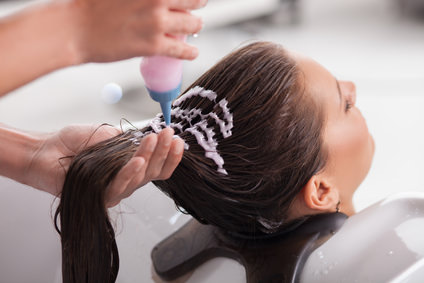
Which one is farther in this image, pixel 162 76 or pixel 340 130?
pixel 340 130

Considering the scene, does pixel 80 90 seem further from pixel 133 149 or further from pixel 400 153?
pixel 133 149

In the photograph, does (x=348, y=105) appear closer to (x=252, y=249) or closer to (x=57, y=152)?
(x=252, y=249)

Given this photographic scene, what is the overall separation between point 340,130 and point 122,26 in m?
0.51

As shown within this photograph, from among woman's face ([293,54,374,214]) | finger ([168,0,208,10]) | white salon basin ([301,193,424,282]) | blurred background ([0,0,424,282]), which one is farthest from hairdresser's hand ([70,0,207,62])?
blurred background ([0,0,424,282])

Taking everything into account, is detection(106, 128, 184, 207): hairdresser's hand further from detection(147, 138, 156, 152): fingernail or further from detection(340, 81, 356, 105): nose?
detection(340, 81, 356, 105): nose

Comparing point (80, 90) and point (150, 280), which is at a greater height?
point (150, 280)

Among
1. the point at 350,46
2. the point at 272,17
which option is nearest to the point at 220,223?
the point at 350,46

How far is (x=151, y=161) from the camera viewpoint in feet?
2.80

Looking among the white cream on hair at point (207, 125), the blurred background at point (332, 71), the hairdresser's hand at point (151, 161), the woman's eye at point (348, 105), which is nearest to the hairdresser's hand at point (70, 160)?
the hairdresser's hand at point (151, 161)

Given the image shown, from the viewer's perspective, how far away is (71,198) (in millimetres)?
975

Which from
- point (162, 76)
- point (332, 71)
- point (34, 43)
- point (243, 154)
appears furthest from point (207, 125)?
point (332, 71)

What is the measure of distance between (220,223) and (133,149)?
24 cm

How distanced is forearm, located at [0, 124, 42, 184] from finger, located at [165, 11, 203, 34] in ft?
1.70

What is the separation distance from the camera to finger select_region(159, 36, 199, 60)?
723 millimetres
